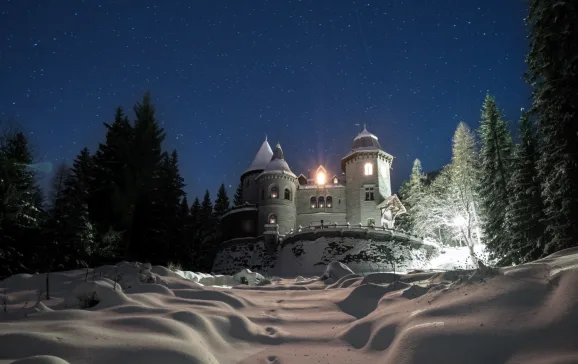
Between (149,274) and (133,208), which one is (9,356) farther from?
(133,208)

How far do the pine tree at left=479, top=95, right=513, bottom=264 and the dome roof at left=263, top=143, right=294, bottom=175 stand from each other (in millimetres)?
22872

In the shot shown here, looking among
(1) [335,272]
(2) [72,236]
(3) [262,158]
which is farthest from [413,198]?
(2) [72,236]

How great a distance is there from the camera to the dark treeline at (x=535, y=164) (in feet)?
45.7

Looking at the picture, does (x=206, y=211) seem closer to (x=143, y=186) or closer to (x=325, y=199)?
(x=325, y=199)

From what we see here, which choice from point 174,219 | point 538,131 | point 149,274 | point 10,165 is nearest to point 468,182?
point 538,131

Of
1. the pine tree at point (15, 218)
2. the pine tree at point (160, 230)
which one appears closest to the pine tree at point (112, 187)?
the pine tree at point (160, 230)

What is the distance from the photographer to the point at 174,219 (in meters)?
31.7

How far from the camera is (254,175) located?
49.4 meters

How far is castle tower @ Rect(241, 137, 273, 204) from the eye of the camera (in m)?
48.4

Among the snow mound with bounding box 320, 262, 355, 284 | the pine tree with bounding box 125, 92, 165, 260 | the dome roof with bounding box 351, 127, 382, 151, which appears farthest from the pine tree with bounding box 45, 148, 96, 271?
the dome roof with bounding box 351, 127, 382, 151

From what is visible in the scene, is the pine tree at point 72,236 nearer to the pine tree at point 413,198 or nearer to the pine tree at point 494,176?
the pine tree at point 494,176

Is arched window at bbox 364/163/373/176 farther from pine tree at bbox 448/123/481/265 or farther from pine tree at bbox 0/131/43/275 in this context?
pine tree at bbox 0/131/43/275

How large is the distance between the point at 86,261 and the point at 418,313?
21.3m

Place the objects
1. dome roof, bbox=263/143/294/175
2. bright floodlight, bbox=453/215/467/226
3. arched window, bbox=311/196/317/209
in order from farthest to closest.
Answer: arched window, bbox=311/196/317/209 → dome roof, bbox=263/143/294/175 → bright floodlight, bbox=453/215/467/226
